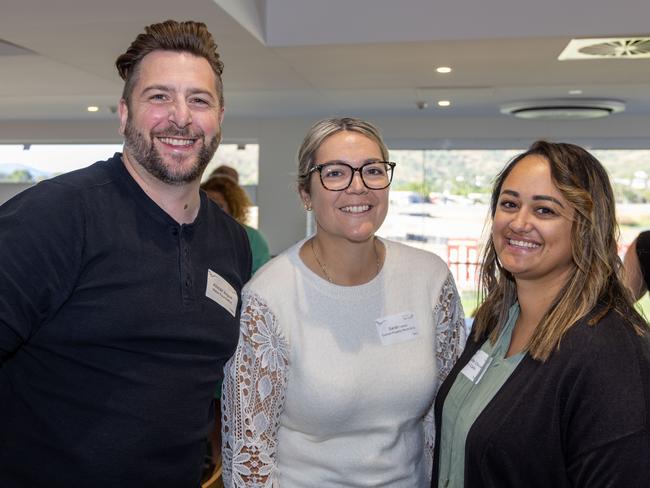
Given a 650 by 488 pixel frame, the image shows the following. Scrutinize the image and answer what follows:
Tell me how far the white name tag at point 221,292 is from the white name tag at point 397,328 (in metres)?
0.37

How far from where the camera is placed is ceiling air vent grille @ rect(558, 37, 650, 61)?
3.61 meters

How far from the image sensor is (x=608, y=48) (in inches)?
149

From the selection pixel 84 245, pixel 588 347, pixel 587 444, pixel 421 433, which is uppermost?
pixel 84 245

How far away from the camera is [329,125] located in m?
1.87

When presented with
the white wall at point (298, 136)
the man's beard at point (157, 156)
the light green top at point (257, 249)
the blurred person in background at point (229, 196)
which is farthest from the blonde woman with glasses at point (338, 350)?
the white wall at point (298, 136)

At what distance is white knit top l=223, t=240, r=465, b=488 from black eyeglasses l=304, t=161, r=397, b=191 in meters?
0.23

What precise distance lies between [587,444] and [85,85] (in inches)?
191

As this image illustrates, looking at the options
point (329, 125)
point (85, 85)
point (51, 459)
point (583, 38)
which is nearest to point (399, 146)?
point (85, 85)

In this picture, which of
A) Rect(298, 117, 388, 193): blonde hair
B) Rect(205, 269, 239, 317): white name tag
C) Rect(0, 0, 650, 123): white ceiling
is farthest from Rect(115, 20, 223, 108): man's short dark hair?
Rect(0, 0, 650, 123): white ceiling

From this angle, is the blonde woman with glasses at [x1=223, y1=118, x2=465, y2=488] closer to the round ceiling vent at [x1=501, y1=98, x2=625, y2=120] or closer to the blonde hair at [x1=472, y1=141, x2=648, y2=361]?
the blonde hair at [x1=472, y1=141, x2=648, y2=361]

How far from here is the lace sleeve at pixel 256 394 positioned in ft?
5.72

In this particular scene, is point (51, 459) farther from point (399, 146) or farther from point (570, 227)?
point (399, 146)

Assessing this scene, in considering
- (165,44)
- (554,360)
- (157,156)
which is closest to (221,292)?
(157,156)

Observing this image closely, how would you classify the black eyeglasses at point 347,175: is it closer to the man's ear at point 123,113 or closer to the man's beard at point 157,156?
Answer: the man's beard at point 157,156
